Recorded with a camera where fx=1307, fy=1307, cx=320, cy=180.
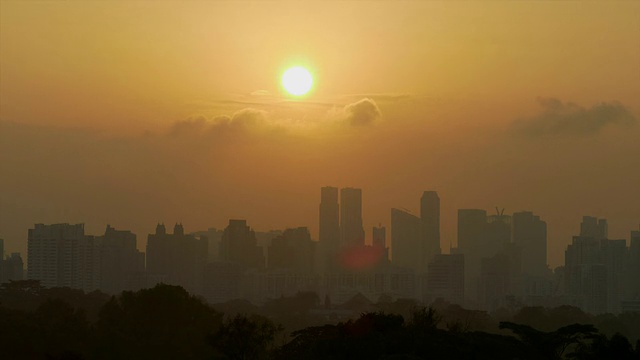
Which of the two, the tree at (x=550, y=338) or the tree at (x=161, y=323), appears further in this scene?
the tree at (x=161, y=323)

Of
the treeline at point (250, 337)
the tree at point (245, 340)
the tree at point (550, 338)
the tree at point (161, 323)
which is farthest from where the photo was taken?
the tree at point (161, 323)

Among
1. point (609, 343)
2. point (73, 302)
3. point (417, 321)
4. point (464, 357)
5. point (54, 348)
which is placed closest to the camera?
point (464, 357)

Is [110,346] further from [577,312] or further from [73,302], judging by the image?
[577,312]

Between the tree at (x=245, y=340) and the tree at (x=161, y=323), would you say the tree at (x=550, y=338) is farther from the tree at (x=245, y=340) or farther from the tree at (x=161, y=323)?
the tree at (x=161, y=323)

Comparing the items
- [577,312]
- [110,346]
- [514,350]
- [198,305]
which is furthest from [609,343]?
[577,312]

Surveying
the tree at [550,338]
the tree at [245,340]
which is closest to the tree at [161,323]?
the tree at [245,340]

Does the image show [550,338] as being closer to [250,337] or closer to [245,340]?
[250,337]

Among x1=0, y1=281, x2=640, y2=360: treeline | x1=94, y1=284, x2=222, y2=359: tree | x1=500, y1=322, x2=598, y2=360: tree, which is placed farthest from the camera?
x1=94, y1=284, x2=222, y2=359: tree

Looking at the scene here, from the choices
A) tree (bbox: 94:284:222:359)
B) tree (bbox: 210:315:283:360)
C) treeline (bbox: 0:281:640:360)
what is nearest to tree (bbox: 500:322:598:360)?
treeline (bbox: 0:281:640:360)

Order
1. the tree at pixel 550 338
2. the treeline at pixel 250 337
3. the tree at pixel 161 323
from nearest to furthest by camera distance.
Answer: the treeline at pixel 250 337 < the tree at pixel 550 338 < the tree at pixel 161 323

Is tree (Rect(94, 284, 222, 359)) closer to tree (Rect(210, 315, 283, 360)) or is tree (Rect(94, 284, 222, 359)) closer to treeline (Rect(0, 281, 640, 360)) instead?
treeline (Rect(0, 281, 640, 360))

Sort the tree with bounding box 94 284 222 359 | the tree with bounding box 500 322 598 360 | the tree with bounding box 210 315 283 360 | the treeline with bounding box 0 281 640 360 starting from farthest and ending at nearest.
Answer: the tree with bounding box 94 284 222 359 → the tree with bounding box 210 315 283 360 → the tree with bounding box 500 322 598 360 → the treeline with bounding box 0 281 640 360
